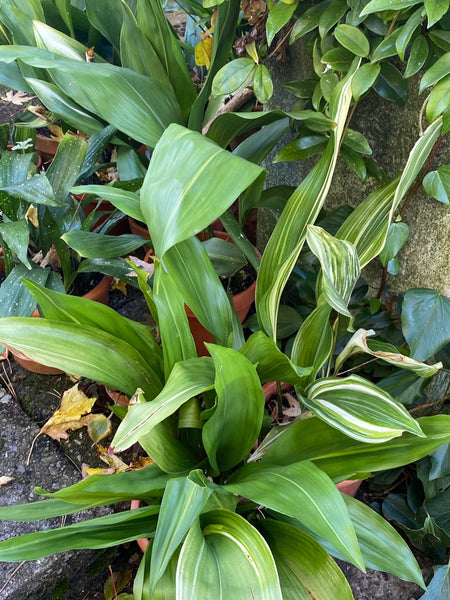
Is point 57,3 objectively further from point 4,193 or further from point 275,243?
point 275,243

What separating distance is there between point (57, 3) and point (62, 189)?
0.50 m

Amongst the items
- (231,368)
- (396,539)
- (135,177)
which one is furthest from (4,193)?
(396,539)

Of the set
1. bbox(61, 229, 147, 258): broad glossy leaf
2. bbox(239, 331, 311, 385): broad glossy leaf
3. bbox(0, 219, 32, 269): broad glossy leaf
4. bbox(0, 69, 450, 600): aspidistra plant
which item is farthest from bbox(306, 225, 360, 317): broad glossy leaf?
bbox(0, 219, 32, 269): broad glossy leaf

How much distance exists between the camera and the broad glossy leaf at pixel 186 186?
647 millimetres

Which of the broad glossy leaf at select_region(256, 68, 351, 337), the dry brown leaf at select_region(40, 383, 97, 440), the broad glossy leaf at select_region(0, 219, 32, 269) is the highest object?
the broad glossy leaf at select_region(256, 68, 351, 337)

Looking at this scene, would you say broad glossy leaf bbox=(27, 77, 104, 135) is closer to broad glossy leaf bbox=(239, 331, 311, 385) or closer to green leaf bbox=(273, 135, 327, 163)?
green leaf bbox=(273, 135, 327, 163)

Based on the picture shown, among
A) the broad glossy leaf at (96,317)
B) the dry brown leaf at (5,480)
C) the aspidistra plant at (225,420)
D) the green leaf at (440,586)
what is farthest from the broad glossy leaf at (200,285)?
the dry brown leaf at (5,480)

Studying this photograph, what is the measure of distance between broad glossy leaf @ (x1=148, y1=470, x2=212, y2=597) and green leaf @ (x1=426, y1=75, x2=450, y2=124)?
0.62 m

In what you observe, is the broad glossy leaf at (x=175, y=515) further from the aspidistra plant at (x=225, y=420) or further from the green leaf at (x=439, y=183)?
the green leaf at (x=439, y=183)

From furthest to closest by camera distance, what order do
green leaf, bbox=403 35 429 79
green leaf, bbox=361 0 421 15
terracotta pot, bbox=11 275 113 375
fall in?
1. terracotta pot, bbox=11 275 113 375
2. green leaf, bbox=403 35 429 79
3. green leaf, bbox=361 0 421 15

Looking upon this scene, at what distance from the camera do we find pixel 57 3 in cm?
138

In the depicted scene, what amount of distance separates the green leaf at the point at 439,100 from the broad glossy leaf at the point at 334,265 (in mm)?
233

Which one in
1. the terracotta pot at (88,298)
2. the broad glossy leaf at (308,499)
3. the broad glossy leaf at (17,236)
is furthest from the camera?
the terracotta pot at (88,298)

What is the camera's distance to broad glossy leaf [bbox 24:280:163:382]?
85cm
